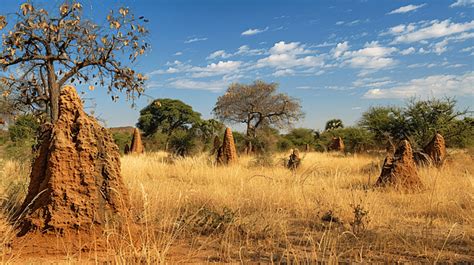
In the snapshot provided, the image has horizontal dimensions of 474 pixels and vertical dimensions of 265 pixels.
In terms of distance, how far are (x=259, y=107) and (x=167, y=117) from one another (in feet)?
27.0

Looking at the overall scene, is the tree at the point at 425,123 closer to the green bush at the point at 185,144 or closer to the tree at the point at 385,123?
the tree at the point at 385,123

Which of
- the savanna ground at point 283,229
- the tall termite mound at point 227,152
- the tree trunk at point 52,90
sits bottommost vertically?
the savanna ground at point 283,229

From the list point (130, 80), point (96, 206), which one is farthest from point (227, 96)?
point (96, 206)

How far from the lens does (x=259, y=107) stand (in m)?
33.4

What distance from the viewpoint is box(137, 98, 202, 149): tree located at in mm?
34500

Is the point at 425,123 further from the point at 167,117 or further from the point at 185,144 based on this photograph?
the point at 167,117

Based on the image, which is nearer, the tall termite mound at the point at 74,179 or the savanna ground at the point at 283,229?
the savanna ground at the point at 283,229

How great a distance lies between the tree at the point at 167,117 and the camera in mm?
34500

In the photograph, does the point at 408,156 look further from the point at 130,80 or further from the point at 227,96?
the point at 227,96

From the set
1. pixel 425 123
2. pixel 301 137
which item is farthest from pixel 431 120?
pixel 301 137

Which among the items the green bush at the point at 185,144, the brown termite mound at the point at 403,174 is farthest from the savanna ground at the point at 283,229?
the green bush at the point at 185,144

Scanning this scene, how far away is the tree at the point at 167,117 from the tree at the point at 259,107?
3.25m

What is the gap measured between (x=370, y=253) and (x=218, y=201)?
9.02 feet

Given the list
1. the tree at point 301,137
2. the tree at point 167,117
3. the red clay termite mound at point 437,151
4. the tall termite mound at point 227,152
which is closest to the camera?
the red clay termite mound at point 437,151
